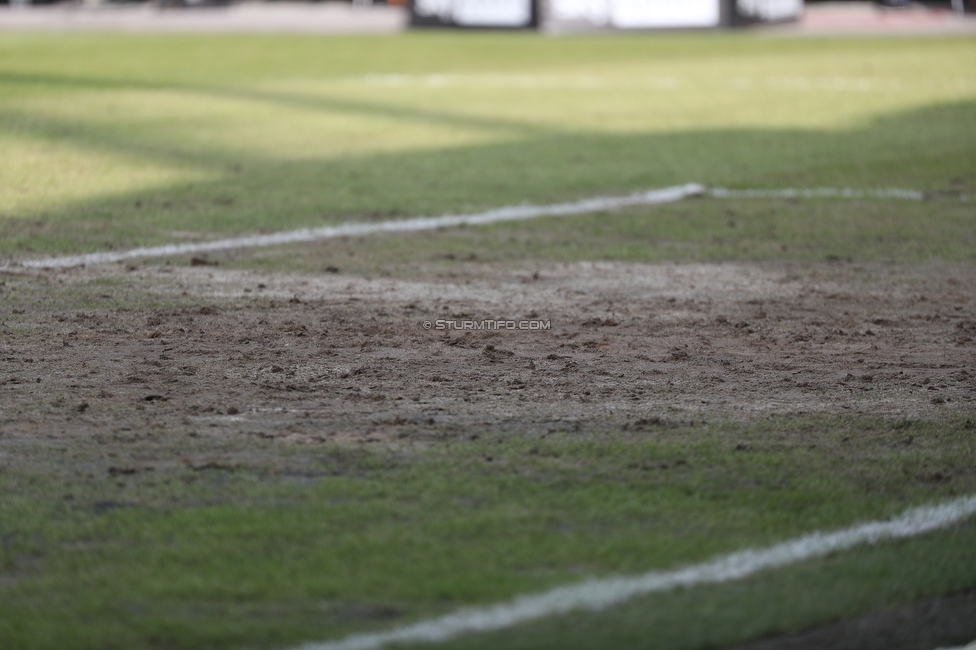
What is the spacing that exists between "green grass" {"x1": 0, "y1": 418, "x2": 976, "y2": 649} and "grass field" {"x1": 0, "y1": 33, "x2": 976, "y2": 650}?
0.01 meters

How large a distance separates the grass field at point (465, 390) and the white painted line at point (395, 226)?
0.16m

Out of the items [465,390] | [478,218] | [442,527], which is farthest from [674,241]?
[442,527]

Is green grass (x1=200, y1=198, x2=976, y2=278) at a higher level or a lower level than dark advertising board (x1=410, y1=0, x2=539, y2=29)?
higher

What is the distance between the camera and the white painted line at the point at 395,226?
567 cm

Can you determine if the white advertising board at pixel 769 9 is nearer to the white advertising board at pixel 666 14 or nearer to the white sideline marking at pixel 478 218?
the white advertising board at pixel 666 14

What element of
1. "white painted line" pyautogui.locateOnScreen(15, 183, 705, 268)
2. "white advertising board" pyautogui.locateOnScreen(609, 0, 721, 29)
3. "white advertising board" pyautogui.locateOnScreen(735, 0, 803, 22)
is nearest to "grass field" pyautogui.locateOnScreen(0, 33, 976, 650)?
"white painted line" pyautogui.locateOnScreen(15, 183, 705, 268)

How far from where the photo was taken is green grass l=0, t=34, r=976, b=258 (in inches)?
277

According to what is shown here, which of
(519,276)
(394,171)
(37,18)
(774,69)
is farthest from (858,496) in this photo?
(37,18)

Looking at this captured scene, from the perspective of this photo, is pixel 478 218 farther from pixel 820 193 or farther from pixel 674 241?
pixel 820 193

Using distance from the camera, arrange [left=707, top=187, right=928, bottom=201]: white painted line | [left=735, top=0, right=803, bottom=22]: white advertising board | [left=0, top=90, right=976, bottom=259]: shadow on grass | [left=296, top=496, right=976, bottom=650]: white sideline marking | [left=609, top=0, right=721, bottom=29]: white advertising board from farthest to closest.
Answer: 1. [left=735, top=0, right=803, bottom=22]: white advertising board
2. [left=609, top=0, right=721, bottom=29]: white advertising board
3. [left=707, top=187, right=928, bottom=201]: white painted line
4. [left=0, top=90, right=976, bottom=259]: shadow on grass
5. [left=296, top=496, right=976, bottom=650]: white sideline marking

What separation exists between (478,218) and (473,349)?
96.2 inches

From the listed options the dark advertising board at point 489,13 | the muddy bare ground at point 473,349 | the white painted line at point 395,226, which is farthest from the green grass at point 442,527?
the dark advertising board at point 489,13

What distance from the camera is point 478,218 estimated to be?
666 centimetres

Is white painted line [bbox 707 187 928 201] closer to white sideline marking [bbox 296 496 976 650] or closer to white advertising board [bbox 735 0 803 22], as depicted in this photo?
white sideline marking [bbox 296 496 976 650]
